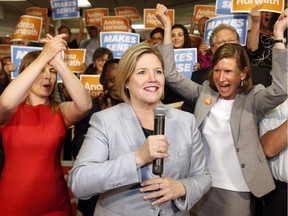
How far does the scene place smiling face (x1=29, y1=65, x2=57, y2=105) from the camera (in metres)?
2.05

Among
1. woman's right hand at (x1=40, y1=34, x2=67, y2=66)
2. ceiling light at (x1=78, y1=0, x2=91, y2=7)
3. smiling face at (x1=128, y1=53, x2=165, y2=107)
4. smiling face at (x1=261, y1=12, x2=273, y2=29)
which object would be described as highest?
ceiling light at (x1=78, y1=0, x2=91, y2=7)

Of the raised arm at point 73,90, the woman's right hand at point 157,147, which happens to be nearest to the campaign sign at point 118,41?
the raised arm at point 73,90

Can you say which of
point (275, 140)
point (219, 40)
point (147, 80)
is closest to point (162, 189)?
point (147, 80)

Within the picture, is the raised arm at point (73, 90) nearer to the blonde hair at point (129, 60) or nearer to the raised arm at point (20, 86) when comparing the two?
the raised arm at point (20, 86)

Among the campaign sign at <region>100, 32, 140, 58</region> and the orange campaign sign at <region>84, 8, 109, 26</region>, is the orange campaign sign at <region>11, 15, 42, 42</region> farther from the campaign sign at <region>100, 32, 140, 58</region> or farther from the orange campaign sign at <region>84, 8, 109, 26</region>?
the orange campaign sign at <region>84, 8, 109, 26</region>

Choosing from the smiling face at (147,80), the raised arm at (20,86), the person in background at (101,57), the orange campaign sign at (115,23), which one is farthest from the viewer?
the orange campaign sign at (115,23)

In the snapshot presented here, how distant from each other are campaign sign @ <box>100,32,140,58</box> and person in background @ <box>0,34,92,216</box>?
203 centimetres

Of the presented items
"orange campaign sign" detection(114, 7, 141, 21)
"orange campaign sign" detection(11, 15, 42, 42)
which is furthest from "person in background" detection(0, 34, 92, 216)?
"orange campaign sign" detection(114, 7, 141, 21)

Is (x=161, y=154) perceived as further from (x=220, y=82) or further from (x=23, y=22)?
(x=23, y=22)

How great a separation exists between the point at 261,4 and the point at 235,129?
1686 millimetres

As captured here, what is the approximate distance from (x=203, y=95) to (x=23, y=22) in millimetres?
3094

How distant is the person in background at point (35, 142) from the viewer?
5.95 feet

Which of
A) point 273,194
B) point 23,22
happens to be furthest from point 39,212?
point 23,22

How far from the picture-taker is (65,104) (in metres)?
2.09
